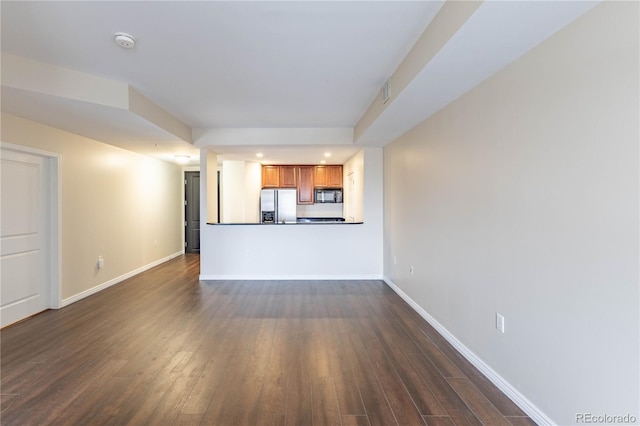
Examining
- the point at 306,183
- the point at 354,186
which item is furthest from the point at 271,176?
the point at 354,186

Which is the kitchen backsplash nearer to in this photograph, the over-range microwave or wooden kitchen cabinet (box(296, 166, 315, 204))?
the over-range microwave

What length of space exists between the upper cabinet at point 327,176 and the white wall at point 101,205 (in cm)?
354

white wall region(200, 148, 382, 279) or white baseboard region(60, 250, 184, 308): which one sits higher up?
white wall region(200, 148, 382, 279)

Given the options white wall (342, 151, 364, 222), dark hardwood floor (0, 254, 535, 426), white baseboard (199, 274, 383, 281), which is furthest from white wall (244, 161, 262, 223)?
dark hardwood floor (0, 254, 535, 426)

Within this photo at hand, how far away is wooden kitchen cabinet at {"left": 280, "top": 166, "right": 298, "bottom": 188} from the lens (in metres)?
6.84

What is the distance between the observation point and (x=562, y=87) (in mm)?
1558

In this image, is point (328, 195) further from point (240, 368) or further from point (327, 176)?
point (240, 368)

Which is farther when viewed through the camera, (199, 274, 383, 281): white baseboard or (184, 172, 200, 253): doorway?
(184, 172, 200, 253): doorway

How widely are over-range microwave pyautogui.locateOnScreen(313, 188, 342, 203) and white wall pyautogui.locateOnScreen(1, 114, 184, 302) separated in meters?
3.54

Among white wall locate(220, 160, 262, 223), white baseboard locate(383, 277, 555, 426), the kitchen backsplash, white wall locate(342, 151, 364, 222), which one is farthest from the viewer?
the kitchen backsplash

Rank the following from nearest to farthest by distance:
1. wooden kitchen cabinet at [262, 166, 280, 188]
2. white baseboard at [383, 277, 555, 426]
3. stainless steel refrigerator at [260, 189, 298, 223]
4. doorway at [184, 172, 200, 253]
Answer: white baseboard at [383, 277, 555, 426]
stainless steel refrigerator at [260, 189, 298, 223]
wooden kitchen cabinet at [262, 166, 280, 188]
doorway at [184, 172, 200, 253]

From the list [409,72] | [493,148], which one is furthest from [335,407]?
[409,72]

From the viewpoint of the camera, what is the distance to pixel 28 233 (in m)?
3.39

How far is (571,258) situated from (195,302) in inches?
155
